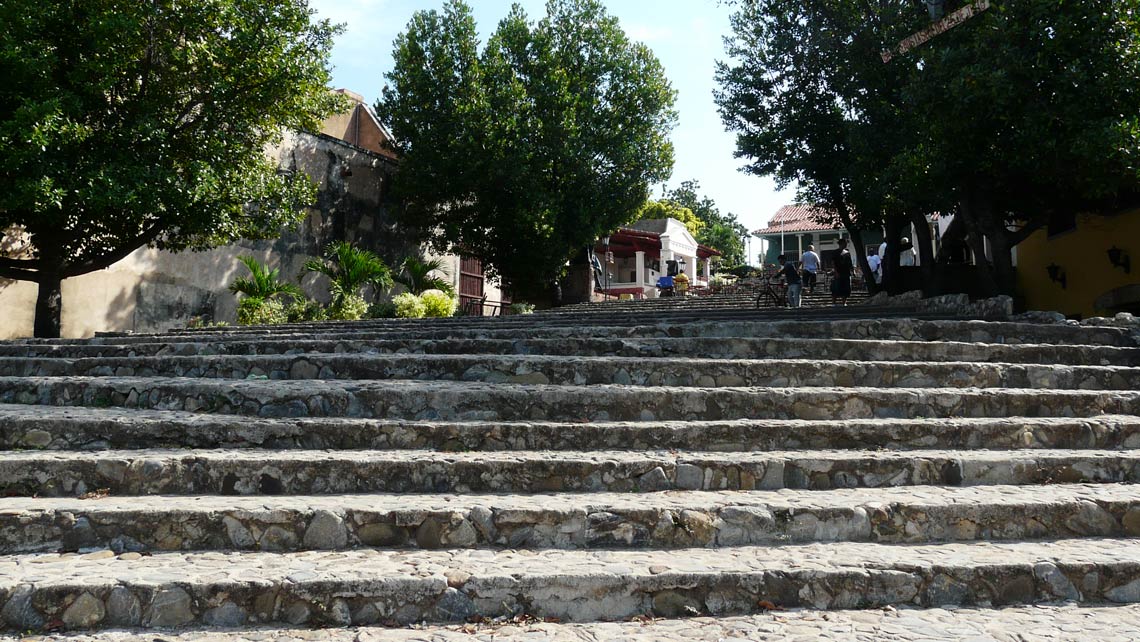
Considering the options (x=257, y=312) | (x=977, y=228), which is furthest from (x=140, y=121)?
(x=977, y=228)

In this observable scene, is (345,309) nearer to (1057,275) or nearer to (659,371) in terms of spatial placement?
(659,371)

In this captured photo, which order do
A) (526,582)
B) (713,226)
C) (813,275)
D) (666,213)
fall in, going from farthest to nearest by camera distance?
1. (713,226)
2. (666,213)
3. (813,275)
4. (526,582)

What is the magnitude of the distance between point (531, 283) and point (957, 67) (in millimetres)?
11532

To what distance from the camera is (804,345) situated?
671 centimetres

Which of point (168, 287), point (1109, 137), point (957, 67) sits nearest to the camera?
A: point (1109, 137)

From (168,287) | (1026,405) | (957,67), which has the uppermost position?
(957,67)

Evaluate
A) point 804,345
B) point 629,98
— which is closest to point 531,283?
point 629,98

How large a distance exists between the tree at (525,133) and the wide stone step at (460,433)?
42.9ft

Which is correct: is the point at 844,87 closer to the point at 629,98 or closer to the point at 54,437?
the point at 629,98

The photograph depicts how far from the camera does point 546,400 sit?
5094 millimetres

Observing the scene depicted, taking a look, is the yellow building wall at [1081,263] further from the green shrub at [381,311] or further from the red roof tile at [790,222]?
the red roof tile at [790,222]

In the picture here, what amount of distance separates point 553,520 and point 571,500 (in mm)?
238

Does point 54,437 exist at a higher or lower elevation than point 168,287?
lower

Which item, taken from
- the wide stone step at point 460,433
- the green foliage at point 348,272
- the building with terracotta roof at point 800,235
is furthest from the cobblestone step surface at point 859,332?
the building with terracotta roof at point 800,235
